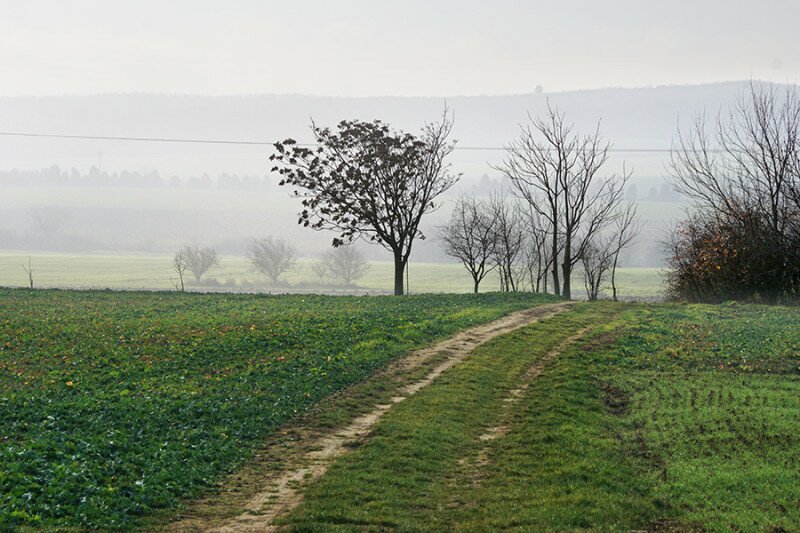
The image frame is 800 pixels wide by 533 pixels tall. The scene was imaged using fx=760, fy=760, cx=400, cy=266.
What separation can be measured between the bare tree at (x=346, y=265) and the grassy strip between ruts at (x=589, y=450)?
13587 cm

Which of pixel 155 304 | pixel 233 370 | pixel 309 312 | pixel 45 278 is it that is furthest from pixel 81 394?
pixel 45 278

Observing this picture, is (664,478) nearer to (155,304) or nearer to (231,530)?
(231,530)

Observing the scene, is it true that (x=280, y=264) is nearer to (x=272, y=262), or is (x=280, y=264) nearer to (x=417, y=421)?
(x=272, y=262)

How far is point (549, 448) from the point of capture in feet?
56.4

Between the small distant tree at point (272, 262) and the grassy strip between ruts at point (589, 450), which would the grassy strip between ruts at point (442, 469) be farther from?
the small distant tree at point (272, 262)

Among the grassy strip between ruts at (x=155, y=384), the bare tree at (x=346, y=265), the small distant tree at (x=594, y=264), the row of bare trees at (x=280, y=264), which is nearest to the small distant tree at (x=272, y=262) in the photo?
the row of bare trees at (x=280, y=264)

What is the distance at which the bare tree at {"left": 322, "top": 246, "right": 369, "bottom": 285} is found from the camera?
540 ft

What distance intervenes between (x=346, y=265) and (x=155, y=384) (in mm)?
142084

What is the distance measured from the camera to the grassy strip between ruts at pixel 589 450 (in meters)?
13.0

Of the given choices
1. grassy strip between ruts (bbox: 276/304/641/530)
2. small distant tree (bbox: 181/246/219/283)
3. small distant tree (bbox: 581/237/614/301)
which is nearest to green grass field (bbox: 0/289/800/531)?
grassy strip between ruts (bbox: 276/304/641/530)

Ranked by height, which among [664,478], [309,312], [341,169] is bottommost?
[664,478]

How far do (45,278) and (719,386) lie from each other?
161300 mm

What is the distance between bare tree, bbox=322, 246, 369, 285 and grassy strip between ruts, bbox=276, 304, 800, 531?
446 feet

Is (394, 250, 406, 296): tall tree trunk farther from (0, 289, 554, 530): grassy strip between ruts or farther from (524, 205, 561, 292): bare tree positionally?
(0, 289, 554, 530): grassy strip between ruts
